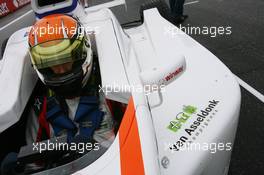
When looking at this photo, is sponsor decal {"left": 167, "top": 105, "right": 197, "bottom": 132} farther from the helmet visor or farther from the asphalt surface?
the asphalt surface

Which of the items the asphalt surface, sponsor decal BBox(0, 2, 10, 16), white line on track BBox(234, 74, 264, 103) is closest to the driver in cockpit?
the asphalt surface

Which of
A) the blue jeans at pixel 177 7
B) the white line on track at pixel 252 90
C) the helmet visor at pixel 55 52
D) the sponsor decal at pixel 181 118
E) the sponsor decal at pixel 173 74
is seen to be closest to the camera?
the sponsor decal at pixel 173 74

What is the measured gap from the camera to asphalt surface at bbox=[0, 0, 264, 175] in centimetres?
247

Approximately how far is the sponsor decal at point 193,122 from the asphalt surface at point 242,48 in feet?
2.39

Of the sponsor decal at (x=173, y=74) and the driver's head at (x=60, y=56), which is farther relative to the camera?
the driver's head at (x=60, y=56)

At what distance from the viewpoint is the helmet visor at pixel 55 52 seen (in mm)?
1621

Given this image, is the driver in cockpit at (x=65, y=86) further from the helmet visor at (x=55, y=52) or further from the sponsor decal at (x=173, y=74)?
the sponsor decal at (x=173, y=74)

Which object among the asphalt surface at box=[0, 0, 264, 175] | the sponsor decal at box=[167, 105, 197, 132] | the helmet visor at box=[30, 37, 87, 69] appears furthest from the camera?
the asphalt surface at box=[0, 0, 264, 175]

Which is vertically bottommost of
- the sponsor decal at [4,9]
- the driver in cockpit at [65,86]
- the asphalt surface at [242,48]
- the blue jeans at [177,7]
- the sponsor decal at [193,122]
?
the asphalt surface at [242,48]

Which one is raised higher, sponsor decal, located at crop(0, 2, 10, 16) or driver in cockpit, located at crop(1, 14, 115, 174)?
driver in cockpit, located at crop(1, 14, 115, 174)

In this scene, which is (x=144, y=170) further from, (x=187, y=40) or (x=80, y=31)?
(x=187, y=40)

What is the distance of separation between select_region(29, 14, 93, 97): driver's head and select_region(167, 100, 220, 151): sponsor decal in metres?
0.60

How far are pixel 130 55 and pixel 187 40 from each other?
2.33ft

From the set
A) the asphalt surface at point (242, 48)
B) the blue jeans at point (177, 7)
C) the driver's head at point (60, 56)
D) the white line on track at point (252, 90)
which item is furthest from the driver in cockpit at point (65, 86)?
the blue jeans at point (177, 7)
